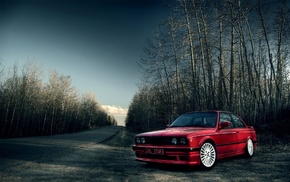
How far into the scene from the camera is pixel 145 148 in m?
5.47

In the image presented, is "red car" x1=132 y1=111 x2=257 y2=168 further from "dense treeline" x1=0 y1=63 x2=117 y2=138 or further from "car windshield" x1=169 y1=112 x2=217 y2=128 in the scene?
"dense treeline" x1=0 y1=63 x2=117 y2=138

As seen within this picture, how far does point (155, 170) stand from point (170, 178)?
89cm

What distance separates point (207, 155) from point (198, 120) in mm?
1311

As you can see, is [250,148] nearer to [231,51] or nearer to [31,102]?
[231,51]

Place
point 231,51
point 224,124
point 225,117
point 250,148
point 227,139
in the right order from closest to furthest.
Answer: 1. point 224,124
2. point 227,139
3. point 225,117
4. point 250,148
5. point 231,51

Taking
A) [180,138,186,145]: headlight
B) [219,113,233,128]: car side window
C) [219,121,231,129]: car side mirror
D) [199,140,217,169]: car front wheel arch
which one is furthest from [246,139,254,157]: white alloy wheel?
[180,138,186,145]: headlight

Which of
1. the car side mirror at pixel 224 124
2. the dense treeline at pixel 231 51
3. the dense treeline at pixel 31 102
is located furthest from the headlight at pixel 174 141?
the dense treeline at pixel 31 102

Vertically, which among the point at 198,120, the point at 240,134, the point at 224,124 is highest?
the point at 198,120

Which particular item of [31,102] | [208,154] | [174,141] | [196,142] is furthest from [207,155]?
[31,102]

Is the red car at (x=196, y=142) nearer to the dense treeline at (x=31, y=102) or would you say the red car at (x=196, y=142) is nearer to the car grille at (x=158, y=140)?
the car grille at (x=158, y=140)

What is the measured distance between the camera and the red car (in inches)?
193

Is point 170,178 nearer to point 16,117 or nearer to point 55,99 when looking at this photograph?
point 16,117

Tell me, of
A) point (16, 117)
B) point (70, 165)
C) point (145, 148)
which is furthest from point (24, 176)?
point (16, 117)

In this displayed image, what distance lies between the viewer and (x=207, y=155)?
5.25m
